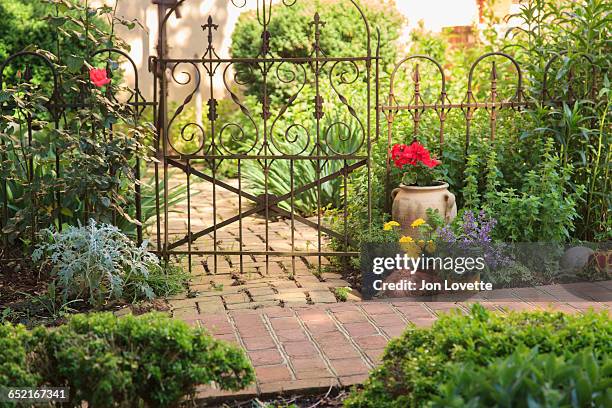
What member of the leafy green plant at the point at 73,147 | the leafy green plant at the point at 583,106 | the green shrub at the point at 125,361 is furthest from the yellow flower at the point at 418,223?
the green shrub at the point at 125,361

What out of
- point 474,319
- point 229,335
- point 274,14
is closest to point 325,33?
point 274,14

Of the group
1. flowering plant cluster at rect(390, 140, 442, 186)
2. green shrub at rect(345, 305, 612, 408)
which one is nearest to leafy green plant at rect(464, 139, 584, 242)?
flowering plant cluster at rect(390, 140, 442, 186)

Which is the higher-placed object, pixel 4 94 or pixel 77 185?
pixel 4 94

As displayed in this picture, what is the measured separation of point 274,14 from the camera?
10.1 metres

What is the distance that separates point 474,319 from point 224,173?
6963 mm

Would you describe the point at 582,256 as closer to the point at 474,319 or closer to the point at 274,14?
the point at 474,319

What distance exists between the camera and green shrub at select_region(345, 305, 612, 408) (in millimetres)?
2604

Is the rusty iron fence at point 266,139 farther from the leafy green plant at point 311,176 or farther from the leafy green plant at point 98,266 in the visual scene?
the leafy green plant at point 98,266

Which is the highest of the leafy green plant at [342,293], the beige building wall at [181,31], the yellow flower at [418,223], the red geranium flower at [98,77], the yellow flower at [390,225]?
the beige building wall at [181,31]

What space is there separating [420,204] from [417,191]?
0.29 feet

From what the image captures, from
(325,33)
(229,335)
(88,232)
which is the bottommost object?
(229,335)

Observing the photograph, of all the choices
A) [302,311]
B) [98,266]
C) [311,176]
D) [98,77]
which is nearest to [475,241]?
[302,311]

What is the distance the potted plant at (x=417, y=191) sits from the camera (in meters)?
5.57

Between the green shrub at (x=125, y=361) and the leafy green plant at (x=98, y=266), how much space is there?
1.96m
